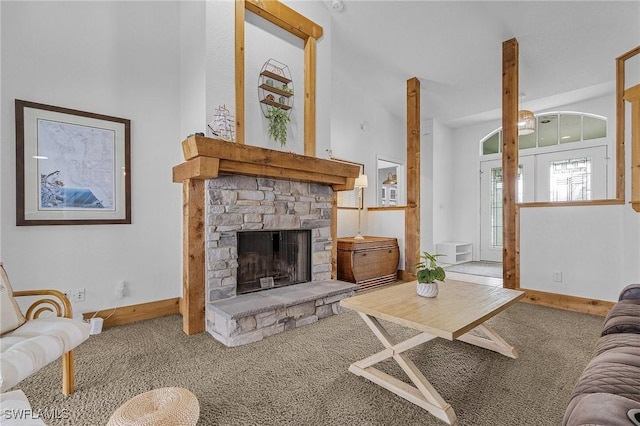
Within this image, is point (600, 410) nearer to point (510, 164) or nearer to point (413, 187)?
point (510, 164)

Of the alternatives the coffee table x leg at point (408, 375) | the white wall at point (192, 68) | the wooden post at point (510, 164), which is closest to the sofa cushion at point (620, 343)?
the coffee table x leg at point (408, 375)

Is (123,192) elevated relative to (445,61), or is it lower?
lower

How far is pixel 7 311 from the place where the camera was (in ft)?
5.17

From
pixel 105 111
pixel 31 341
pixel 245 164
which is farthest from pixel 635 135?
pixel 105 111

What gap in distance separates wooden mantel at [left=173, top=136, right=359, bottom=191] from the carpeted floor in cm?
318

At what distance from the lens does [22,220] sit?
2.34 meters

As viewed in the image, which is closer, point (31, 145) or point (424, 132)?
point (31, 145)

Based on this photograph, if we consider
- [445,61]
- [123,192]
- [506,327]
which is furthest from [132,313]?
[445,61]

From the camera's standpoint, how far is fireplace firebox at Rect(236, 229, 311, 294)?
9.93 ft

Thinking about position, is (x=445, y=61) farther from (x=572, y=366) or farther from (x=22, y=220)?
(x=22, y=220)

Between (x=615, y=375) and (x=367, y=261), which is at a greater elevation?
(x=615, y=375)

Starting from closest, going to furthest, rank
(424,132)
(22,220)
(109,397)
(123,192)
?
(109,397), (22,220), (123,192), (424,132)

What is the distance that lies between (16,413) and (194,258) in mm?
1722

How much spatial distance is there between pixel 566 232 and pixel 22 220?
197 inches
